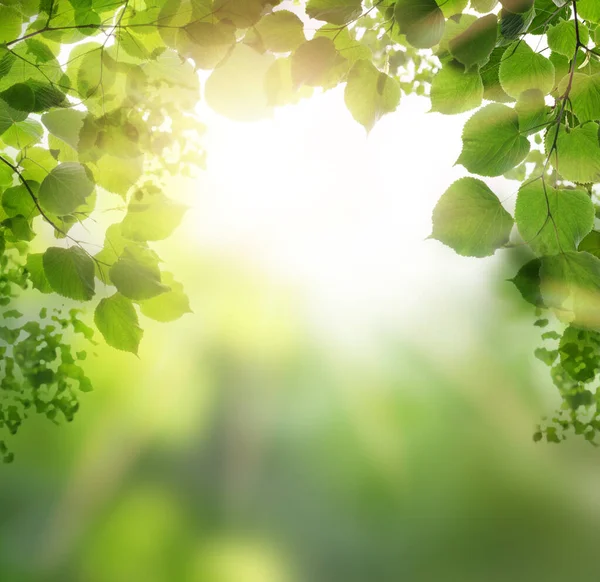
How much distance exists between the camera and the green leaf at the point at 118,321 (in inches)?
14.1

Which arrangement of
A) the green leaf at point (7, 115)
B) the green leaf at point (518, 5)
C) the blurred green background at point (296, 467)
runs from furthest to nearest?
the blurred green background at point (296, 467) < the green leaf at point (7, 115) < the green leaf at point (518, 5)

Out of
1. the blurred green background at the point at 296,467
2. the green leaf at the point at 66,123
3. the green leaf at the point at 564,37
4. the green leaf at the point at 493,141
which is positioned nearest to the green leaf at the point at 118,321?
the green leaf at the point at 66,123

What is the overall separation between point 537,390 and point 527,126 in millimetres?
3771

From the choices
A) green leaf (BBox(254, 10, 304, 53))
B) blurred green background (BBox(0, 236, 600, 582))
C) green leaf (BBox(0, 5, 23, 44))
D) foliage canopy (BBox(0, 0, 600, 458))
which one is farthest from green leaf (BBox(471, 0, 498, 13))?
blurred green background (BBox(0, 236, 600, 582))

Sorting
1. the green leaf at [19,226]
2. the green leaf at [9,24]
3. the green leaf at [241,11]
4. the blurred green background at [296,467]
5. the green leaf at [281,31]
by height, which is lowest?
the green leaf at [19,226]

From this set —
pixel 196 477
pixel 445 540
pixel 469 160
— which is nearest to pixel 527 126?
pixel 469 160

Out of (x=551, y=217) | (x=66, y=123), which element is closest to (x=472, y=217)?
(x=551, y=217)

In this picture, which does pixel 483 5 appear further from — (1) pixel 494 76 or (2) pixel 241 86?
(2) pixel 241 86

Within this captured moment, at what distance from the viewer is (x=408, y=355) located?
4.15m

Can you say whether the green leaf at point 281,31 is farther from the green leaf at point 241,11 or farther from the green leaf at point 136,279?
the green leaf at point 136,279

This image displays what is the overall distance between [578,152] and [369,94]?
132 millimetres

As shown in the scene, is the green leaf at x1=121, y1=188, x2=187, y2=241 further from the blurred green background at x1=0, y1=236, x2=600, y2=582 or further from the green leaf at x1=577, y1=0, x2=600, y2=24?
the blurred green background at x1=0, y1=236, x2=600, y2=582

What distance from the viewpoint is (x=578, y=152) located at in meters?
0.33

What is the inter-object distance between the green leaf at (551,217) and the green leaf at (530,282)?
0.04 feet
